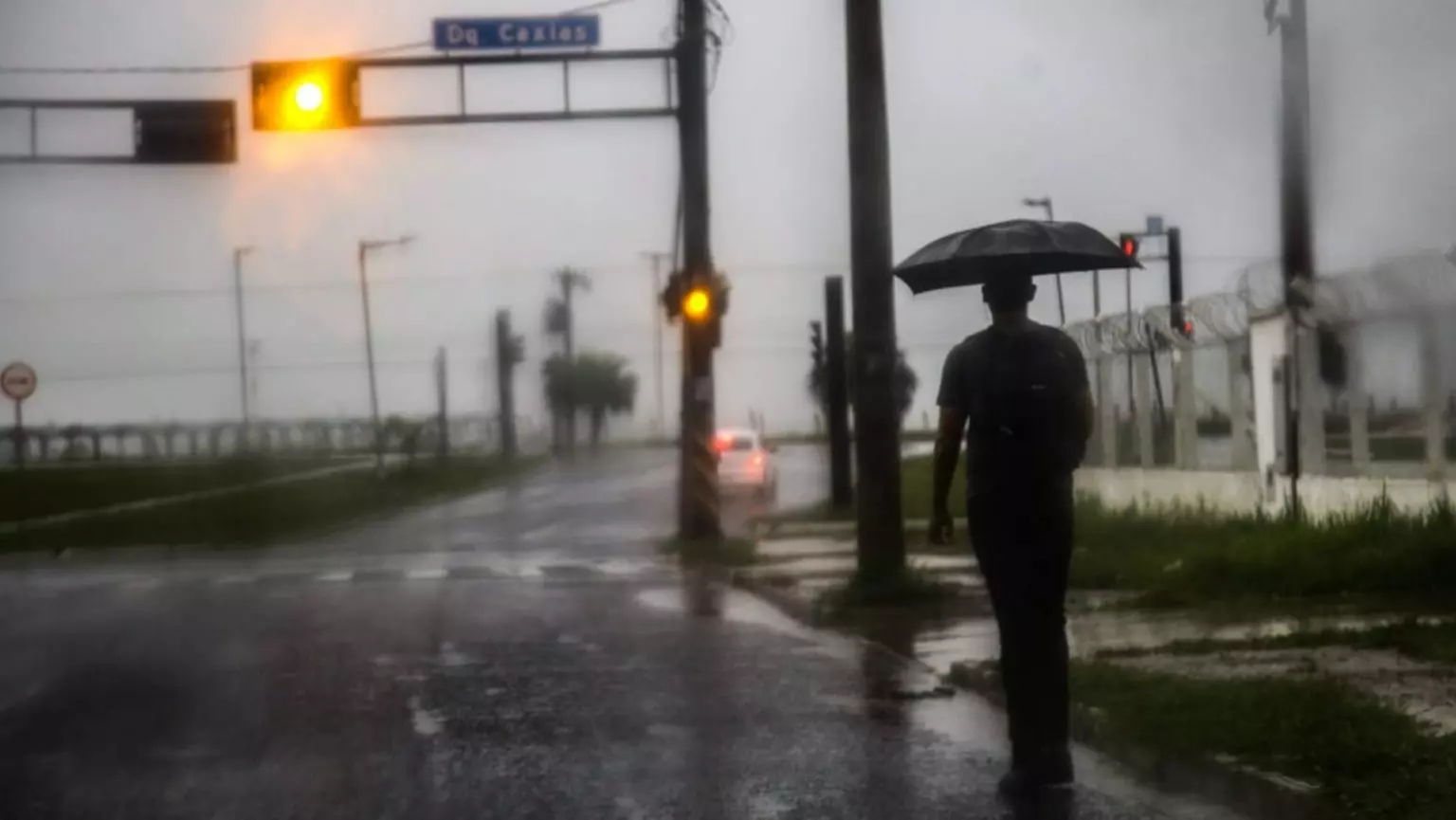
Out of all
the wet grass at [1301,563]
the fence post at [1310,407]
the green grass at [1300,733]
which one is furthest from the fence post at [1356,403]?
the green grass at [1300,733]

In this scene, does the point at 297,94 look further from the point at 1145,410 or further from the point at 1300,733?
the point at 1300,733

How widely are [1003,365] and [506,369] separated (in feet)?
238

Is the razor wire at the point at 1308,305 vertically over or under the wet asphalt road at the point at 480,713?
over

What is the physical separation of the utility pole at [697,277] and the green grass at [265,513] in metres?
10.7

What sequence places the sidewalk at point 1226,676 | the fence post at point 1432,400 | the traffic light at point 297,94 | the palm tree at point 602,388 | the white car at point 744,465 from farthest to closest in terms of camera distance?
the palm tree at point 602,388
the white car at point 744,465
the traffic light at point 297,94
the fence post at point 1432,400
the sidewalk at point 1226,676

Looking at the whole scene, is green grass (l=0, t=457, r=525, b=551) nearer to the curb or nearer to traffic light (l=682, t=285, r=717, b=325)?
traffic light (l=682, t=285, r=717, b=325)

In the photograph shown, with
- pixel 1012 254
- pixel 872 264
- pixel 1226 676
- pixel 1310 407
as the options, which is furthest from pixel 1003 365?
pixel 1310 407

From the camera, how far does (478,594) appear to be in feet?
68.0

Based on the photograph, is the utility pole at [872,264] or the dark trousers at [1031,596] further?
the utility pole at [872,264]

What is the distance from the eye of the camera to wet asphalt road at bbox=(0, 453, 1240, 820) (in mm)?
9008

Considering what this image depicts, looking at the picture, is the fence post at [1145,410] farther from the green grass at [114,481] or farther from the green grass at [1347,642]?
the green grass at [114,481]

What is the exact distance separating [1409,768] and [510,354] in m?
71.9

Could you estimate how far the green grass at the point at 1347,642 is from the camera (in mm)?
12258

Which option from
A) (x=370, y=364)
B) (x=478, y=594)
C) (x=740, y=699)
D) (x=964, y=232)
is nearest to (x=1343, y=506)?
(x=478, y=594)
